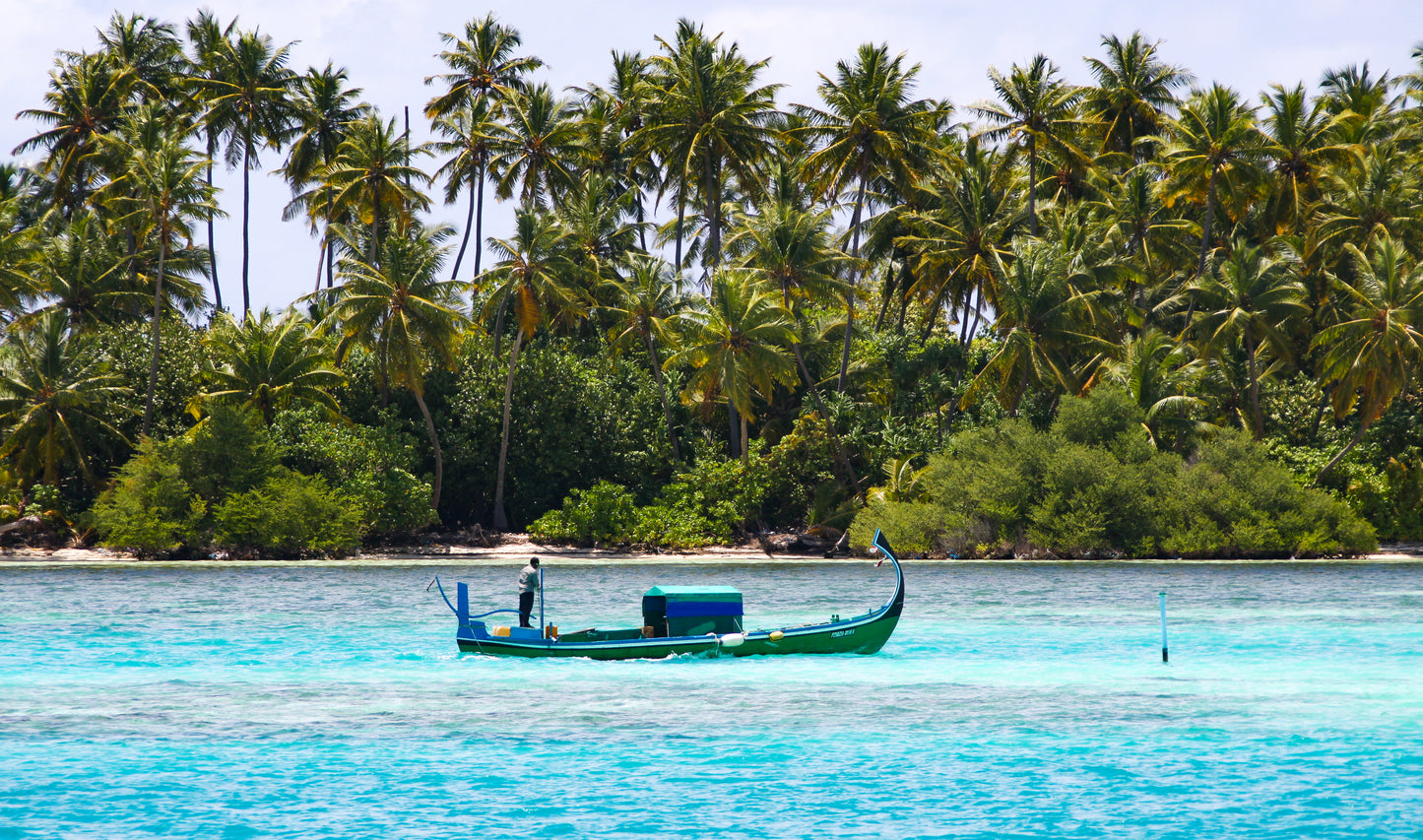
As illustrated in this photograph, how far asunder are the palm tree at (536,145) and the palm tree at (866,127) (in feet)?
35.7

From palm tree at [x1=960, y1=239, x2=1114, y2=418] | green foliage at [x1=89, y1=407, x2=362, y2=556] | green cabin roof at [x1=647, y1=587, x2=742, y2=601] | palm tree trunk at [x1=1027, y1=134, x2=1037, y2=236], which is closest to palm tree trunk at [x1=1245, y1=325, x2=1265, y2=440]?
palm tree at [x1=960, y1=239, x2=1114, y2=418]

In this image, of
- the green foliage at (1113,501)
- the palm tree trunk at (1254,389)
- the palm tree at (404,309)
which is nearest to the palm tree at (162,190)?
the palm tree at (404,309)

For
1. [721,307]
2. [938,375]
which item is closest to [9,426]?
[721,307]

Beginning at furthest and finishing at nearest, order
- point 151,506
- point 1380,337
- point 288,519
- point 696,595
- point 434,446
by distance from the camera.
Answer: point 434,446 → point 288,519 → point 151,506 → point 1380,337 → point 696,595

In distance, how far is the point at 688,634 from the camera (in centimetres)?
2083

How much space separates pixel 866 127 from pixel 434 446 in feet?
70.0

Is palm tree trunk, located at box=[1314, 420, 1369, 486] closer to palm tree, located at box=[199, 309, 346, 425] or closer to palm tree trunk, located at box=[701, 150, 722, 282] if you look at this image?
palm tree trunk, located at box=[701, 150, 722, 282]

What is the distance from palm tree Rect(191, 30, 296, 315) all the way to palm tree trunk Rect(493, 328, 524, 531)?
14937 mm

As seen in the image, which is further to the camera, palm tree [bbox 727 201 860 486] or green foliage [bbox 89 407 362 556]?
palm tree [bbox 727 201 860 486]

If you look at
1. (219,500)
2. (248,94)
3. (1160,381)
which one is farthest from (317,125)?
(1160,381)

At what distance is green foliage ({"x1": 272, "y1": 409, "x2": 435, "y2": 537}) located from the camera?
47.0m

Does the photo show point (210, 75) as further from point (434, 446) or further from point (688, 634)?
point (688, 634)

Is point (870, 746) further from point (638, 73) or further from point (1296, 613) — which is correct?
point (638, 73)

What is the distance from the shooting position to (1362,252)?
49.0 m
